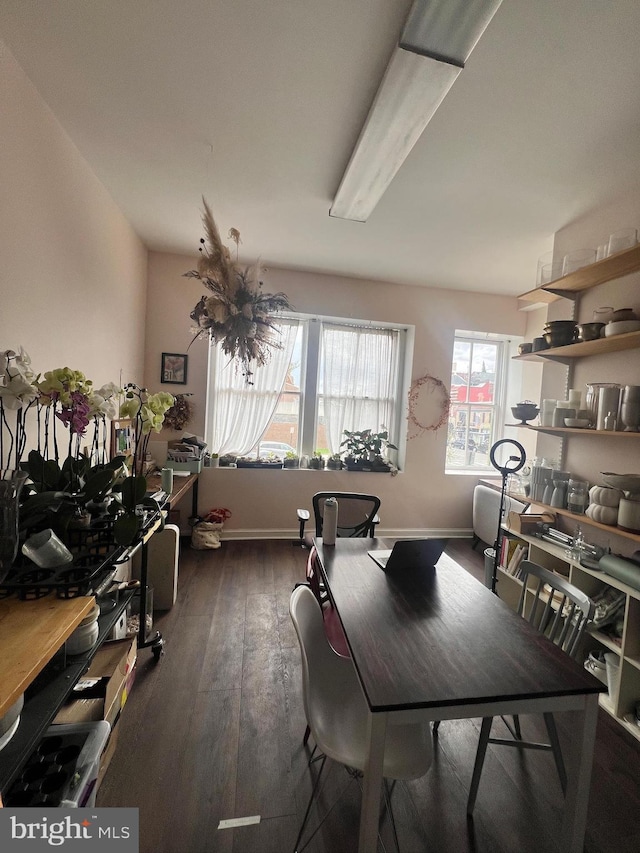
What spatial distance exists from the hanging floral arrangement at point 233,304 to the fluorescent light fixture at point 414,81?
0.86 m

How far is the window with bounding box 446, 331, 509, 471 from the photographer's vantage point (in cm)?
462

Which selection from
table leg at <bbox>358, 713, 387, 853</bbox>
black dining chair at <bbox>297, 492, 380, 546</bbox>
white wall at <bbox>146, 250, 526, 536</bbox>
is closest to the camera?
table leg at <bbox>358, 713, 387, 853</bbox>

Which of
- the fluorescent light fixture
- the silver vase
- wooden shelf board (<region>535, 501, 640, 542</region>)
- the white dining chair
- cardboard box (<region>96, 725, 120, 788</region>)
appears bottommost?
cardboard box (<region>96, 725, 120, 788</region>)

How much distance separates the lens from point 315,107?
172 centimetres

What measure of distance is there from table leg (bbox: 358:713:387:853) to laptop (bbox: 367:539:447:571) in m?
0.79

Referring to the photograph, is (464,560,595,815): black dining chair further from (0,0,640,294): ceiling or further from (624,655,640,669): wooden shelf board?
(0,0,640,294): ceiling

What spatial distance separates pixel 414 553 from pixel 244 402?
2920 mm

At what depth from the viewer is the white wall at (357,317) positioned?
12.3 ft

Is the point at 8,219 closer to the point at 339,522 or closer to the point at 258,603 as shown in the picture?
the point at 339,522

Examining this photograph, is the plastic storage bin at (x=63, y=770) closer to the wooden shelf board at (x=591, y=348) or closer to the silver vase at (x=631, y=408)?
the silver vase at (x=631, y=408)

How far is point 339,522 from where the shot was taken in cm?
269

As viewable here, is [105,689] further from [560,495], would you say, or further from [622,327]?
[622,327]

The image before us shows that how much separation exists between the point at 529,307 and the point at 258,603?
14.6 ft

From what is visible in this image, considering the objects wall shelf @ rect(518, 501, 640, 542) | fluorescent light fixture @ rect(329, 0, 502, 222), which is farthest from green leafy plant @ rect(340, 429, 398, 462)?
fluorescent light fixture @ rect(329, 0, 502, 222)
